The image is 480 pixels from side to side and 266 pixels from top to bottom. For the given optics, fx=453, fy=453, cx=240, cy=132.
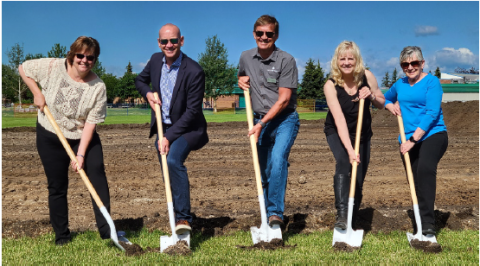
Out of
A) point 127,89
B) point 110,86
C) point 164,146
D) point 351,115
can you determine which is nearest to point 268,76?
point 351,115

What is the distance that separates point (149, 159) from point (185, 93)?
6.51 m

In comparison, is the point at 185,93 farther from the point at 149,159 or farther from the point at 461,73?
the point at 461,73

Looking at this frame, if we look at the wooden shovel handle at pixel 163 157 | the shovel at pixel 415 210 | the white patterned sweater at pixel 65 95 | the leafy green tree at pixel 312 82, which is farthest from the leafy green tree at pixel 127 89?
the shovel at pixel 415 210

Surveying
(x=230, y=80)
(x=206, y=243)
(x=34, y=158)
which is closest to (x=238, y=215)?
(x=206, y=243)

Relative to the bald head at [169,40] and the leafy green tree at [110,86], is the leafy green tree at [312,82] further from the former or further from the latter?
the bald head at [169,40]

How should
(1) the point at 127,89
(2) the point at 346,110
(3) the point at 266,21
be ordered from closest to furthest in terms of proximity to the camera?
(3) the point at 266,21 < (2) the point at 346,110 < (1) the point at 127,89

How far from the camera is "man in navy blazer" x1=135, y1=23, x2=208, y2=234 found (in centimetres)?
448

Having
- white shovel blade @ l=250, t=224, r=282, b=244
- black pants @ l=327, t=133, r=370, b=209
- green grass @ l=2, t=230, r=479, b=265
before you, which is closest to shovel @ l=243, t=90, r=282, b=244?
white shovel blade @ l=250, t=224, r=282, b=244

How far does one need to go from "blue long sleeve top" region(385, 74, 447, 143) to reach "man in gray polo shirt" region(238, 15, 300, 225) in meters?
1.16

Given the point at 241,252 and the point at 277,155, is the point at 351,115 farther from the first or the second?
the point at 241,252

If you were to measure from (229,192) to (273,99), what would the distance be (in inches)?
126

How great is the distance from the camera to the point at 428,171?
4.68 m

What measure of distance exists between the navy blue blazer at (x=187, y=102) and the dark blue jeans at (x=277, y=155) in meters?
0.75

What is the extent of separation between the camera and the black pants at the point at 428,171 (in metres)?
4.66
